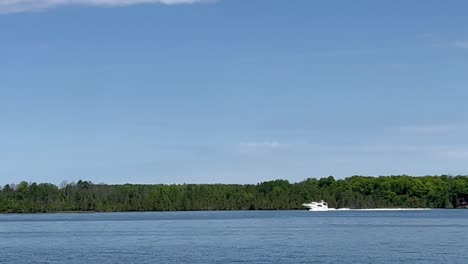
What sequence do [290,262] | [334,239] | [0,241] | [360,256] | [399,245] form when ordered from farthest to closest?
[0,241] < [334,239] < [399,245] < [360,256] < [290,262]

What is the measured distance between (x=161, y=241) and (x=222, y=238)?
733 cm

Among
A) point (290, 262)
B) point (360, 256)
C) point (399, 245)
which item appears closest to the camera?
point (290, 262)

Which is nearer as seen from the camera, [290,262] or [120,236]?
[290,262]

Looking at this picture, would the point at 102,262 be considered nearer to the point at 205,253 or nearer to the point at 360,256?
the point at 205,253

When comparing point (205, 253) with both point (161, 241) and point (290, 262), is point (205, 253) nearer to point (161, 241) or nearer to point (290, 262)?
point (290, 262)

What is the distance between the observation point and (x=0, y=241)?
100812 millimetres

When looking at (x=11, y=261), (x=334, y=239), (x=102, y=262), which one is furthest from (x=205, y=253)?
(x=334, y=239)

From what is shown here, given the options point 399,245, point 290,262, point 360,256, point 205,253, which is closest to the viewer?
point 290,262

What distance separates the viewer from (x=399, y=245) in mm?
80438

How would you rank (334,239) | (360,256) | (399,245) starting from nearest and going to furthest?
(360,256), (399,245), (334,239)

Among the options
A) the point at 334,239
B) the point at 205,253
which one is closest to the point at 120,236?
the point at 334,239

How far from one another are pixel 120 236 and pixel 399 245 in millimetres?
35823

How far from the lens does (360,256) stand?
227 ft

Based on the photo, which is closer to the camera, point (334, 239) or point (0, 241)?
point (334, 239)
